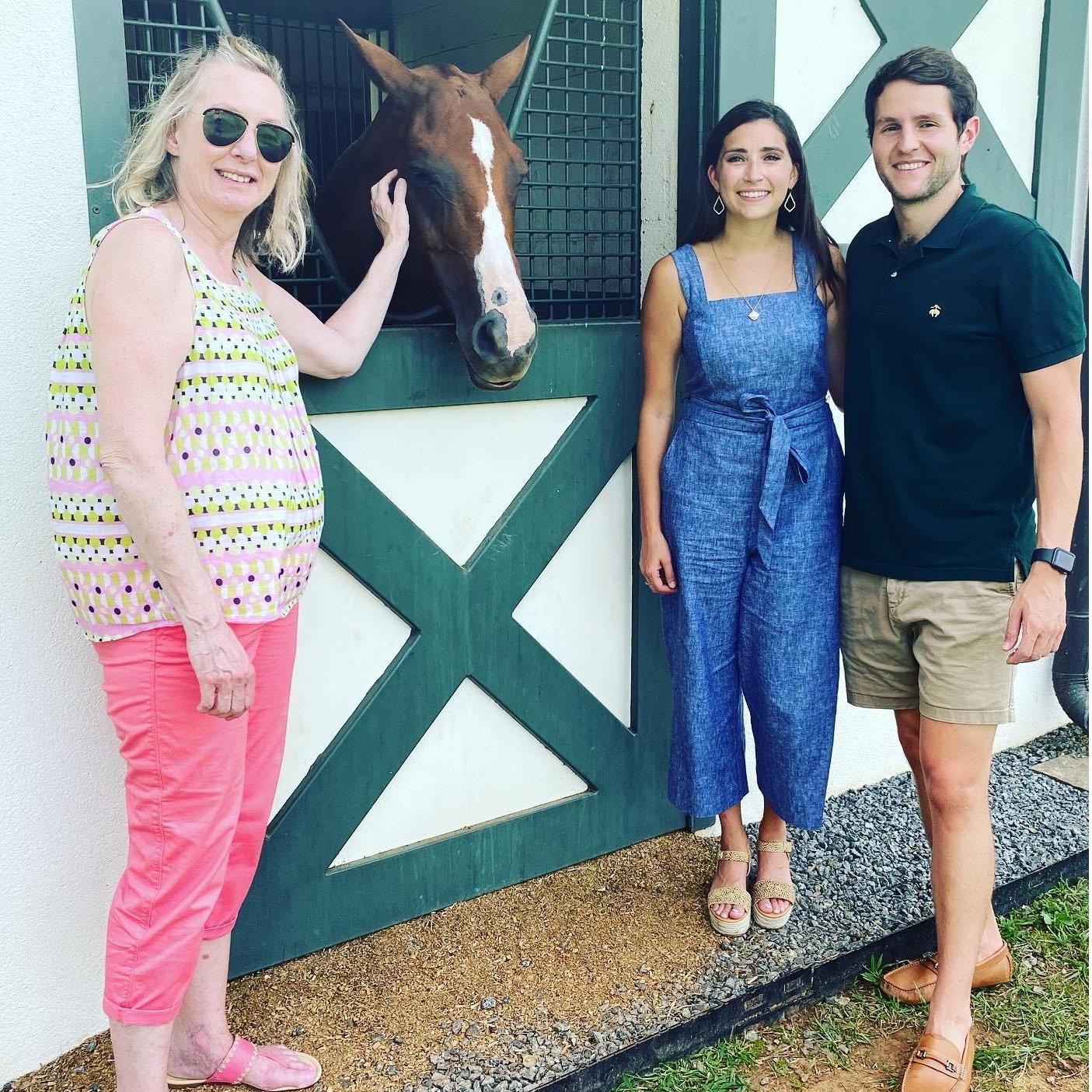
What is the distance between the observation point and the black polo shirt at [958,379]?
2.18 metres

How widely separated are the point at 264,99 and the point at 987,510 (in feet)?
5.42

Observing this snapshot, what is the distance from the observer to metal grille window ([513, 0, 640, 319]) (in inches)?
116

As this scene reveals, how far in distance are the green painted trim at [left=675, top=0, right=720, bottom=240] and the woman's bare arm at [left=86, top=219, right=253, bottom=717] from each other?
1.67 metres

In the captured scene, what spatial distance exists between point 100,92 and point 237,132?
0.47m

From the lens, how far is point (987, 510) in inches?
91.0

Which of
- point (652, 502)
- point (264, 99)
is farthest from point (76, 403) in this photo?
point (652, 502)

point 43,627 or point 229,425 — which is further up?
point 229,425

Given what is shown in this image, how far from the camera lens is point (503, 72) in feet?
8.54

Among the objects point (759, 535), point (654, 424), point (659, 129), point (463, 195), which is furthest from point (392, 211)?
point (759, 535)

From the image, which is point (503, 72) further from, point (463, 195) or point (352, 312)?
point (352, 312)

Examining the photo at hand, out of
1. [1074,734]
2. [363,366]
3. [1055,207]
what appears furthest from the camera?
[1074,734]

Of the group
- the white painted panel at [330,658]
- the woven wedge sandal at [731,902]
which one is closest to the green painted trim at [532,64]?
the white painted panel at [330,658]

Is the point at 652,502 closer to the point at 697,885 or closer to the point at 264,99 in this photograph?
the point at 697,885

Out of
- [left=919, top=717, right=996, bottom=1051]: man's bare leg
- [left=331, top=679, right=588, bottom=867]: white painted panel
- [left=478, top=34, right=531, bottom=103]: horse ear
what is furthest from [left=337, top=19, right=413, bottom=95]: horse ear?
[left=919, top=717, right=996, bottom=1051]: man's bare leg
